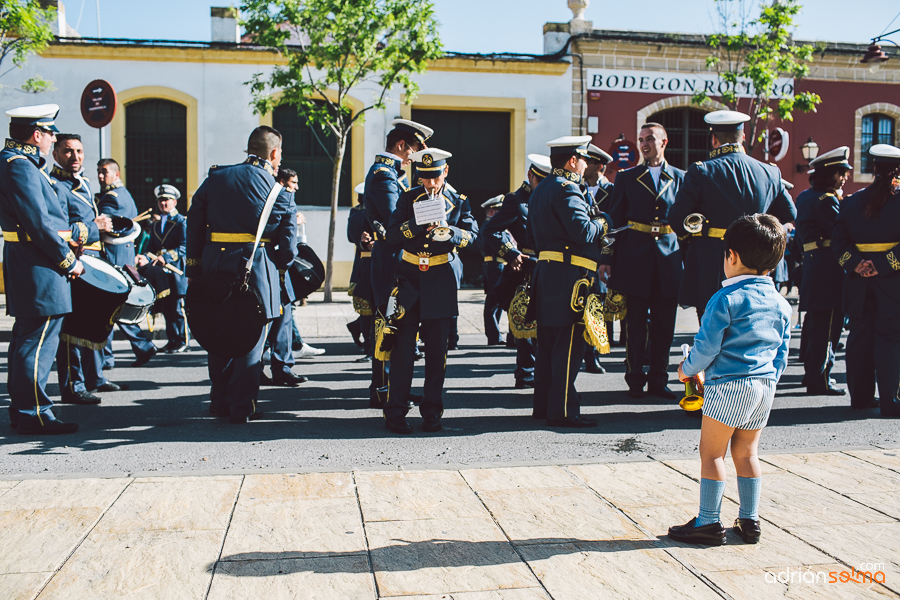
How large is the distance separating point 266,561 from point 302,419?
2845mm

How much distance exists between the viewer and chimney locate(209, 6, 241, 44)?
1816cm

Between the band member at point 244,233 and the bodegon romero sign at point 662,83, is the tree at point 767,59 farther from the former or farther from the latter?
the band member at point 244,233

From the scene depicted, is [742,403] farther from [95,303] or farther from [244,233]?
[95,303]

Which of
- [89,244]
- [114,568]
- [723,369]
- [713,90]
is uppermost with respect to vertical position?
[713,90]

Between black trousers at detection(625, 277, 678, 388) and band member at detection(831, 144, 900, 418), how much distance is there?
133 cm

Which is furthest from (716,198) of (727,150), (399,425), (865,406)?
(399,425)

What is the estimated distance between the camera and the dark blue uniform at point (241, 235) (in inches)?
226

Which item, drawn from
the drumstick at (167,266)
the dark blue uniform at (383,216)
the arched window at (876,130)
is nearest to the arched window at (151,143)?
the drumstick at (167,266)

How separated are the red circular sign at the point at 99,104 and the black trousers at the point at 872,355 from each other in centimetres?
931

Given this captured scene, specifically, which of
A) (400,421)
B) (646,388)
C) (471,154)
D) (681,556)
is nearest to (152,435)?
(400,421)

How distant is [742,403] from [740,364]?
0.16 m

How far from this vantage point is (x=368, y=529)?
3.58 meters

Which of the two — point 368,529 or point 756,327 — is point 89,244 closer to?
point 368,529

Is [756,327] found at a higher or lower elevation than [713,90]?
lower
